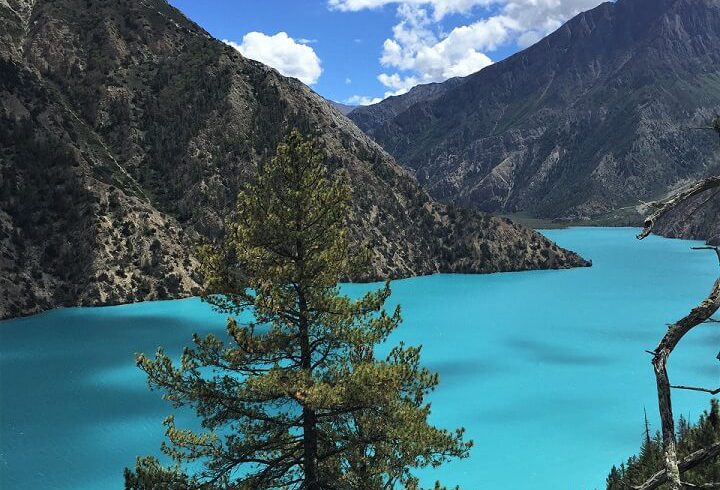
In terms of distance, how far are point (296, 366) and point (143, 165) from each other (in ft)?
485

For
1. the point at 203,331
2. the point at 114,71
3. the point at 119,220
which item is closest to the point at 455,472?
the point at 203,331

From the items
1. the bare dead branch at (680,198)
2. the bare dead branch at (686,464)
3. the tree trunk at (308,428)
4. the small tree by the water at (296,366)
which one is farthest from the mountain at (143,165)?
the bare dead branch at (686,464)

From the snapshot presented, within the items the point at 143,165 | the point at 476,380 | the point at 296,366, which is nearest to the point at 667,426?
the point at 296,366

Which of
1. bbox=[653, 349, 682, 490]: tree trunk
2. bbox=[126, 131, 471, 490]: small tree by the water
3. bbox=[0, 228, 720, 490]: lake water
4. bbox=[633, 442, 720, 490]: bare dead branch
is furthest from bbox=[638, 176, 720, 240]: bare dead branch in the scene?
bbox=[0, 228, 720, 490]: lake water

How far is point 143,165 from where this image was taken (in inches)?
6038

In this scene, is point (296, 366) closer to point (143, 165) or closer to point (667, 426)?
point (667, 426)

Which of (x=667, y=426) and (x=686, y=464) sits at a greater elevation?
(x=667, y=426)

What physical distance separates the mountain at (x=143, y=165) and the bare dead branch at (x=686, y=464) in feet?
379

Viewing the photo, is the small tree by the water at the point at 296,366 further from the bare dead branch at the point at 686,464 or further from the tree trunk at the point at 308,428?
the bare dead branch at the point at 686,464

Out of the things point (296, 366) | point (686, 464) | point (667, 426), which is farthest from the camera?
point (296, 366)

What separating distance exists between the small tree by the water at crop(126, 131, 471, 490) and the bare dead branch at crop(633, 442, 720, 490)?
456 inches

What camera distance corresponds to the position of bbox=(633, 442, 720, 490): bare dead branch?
489 centimetres

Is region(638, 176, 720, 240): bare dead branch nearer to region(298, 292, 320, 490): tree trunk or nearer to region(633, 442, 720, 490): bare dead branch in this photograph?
region(633, 442, 720, 490): bare dead branch

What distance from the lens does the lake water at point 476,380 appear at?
46531 mm
